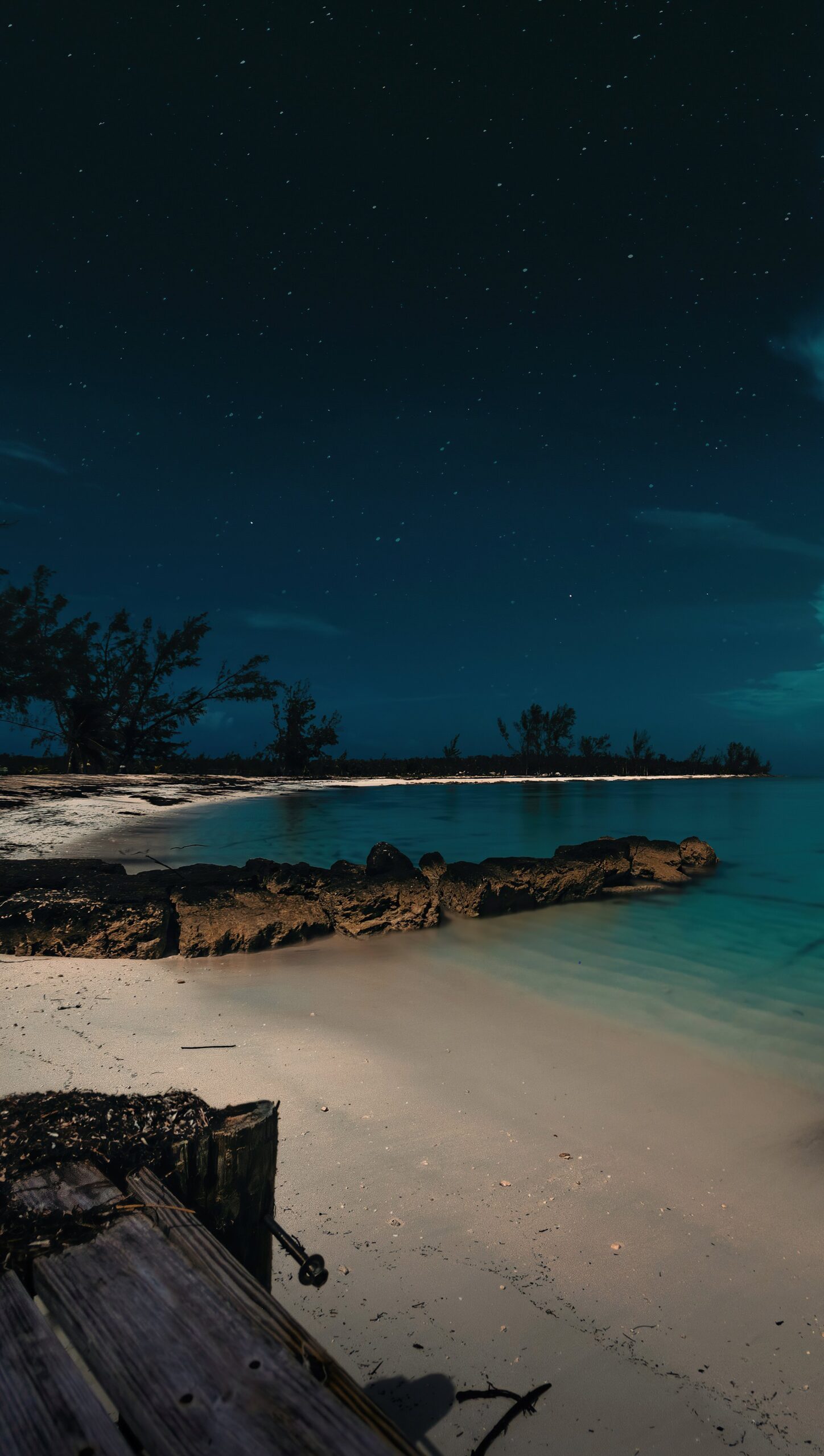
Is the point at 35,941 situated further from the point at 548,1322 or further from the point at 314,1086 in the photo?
the point at 548,1322

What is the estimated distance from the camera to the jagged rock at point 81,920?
4945 millimetres

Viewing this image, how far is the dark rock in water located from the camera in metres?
7.08

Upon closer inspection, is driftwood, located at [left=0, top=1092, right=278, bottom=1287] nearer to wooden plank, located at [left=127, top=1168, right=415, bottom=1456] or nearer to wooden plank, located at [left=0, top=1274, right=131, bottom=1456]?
wooden plank, located at [left=127, top=1168, right=415, bottom=1456]

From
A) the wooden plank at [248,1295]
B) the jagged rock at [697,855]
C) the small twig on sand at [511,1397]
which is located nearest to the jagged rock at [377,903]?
the small twig on sand at [511,1397]

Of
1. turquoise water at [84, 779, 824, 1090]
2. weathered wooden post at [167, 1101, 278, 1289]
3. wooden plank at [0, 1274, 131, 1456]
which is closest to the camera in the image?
wooden plank at [0, 1274, 131, 1456]

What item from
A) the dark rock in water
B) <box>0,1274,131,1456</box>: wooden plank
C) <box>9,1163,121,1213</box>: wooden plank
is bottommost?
the dark rock in water

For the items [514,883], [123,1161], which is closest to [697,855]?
[514,883]

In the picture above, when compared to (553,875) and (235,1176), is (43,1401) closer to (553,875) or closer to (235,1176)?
(235,1176)

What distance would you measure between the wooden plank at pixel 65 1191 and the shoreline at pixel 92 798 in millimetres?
8368

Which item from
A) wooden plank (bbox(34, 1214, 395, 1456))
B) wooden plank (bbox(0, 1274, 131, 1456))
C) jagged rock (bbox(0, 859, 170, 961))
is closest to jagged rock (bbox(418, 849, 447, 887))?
jagged rock (bbox(0, 859, 170, 961))

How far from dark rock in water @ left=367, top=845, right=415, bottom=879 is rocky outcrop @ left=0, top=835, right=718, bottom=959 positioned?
0.06 ft

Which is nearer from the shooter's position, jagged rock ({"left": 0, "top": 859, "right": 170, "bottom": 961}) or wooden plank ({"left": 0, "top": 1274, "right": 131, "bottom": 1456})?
wooden plank ({"left": 0, "top": 1274, "right": 131, "bottom": 1456})

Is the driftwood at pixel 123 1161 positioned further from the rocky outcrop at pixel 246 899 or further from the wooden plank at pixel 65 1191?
the rocky outcrop at pixel 246 899

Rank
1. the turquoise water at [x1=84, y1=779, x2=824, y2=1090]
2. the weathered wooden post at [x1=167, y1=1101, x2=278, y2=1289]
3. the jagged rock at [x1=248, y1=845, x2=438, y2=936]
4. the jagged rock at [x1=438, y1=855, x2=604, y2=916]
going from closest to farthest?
the weathered wooden post at [x1=167, y1=1101, x2=278, y2=1289], the turquoise water at [x1=84, y1=779, x2=824, y2=1090], the jagged rock at [x1=248, y1=845, x2=438, y2=936], the jagged rock at [x1=438, y1=855, x2=604, y2=916]
